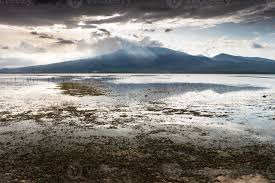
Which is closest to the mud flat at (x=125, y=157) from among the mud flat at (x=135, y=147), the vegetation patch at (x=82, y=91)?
the mud flat at (x=135, y=147)

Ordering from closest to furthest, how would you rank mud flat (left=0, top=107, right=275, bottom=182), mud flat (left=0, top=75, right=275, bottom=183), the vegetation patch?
mud flat (left=0, top=107, right=275, bottom=182), mud flat (left=0, top=75, right=275, bottom=183), the vegetation patch

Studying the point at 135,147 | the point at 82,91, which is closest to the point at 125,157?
the point at 135,147

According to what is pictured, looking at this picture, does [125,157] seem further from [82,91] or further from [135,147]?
[82,91]

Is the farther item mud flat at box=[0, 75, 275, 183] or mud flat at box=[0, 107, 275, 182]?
mud flat at box=[0, 75, 275, 183]

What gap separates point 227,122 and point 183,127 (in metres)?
8.55

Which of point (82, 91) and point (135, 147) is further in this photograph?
point (82, 91)

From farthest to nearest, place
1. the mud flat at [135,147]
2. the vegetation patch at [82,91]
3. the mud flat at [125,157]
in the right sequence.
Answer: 1. the vegetation patch at [82,91]
2. the mud flat at [135,147]
3. the mud flat at [125,157]

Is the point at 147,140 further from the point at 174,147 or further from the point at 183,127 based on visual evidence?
the point at 183,127

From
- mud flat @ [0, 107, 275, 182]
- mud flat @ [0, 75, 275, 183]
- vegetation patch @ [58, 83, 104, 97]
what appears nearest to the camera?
mud flat @ [0, 107, 275, 182]

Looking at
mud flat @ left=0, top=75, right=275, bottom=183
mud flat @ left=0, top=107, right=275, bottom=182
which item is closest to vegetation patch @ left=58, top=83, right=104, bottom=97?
mud flat @ left=0, top=75, right=275, bottom=183

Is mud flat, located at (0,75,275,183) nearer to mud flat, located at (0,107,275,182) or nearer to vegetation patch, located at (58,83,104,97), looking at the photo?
mud flat, located at (0,107,275,182)

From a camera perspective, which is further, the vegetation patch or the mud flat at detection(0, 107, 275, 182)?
the vegetation patch

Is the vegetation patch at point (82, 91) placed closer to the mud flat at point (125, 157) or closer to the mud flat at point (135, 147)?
the mud flat at point (135, 147)

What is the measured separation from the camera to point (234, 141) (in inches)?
1481
